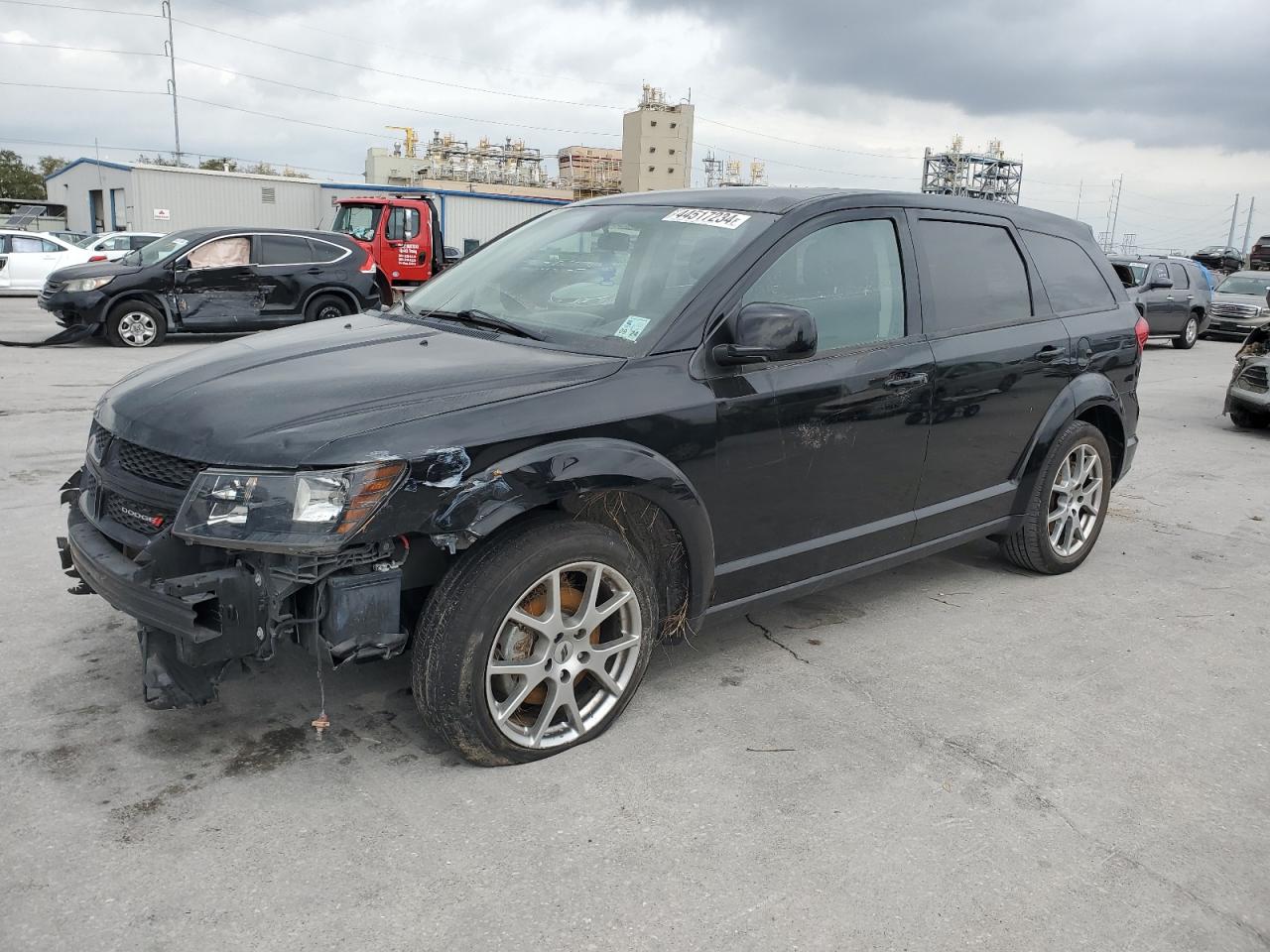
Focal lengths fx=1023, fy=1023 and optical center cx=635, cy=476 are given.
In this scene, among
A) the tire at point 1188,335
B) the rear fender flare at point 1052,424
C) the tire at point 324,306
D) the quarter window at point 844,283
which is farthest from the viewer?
the tire at point 1188,335

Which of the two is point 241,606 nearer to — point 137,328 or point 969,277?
point 969,277

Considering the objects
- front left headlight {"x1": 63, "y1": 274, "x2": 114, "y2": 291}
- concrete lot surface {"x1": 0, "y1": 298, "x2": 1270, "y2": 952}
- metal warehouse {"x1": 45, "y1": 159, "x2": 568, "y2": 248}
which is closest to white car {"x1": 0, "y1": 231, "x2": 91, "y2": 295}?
front left headlight {"x1": 63, "y1": 274, "x2": 114, "y2": 291}

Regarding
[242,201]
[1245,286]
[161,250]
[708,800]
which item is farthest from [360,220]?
[242,201]

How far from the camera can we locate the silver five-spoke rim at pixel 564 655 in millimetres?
3070

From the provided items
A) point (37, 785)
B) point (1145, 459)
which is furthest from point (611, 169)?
point (37, 785)

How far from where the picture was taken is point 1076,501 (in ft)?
17.1

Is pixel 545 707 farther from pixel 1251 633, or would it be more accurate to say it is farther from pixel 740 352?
pixel 1251 633

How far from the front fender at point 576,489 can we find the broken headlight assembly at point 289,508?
0.20 m

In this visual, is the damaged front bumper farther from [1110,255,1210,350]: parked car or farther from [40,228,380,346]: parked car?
[1110,255,1210,350]: parked car

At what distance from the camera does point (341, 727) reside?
132 inches

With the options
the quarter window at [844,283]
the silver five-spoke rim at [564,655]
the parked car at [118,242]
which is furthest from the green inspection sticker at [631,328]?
the parked car at [118,242]

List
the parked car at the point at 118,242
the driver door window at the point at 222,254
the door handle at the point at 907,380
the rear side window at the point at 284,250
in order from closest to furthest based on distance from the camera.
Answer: the door handle at the point at 907,380, the driver door window at the point at 222,254, the rear side window at the point at 284,250, the parked car at the point at 118,242

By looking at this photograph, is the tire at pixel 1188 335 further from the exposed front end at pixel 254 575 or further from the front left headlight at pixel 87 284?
the exposed front end at pixel 254 575

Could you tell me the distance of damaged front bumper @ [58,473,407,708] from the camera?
2725 millimetres
